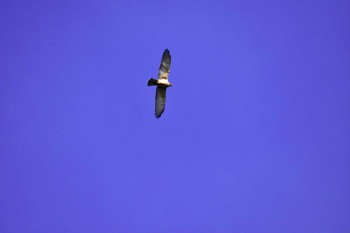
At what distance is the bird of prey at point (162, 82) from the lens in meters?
31.0

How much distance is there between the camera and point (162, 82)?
31.2 metres

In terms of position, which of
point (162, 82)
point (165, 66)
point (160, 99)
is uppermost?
point (165, 66)

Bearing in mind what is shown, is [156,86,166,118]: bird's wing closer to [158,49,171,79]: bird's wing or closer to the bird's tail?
the bird's tail

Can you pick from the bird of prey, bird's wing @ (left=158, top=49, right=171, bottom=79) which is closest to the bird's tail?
the bird of prey

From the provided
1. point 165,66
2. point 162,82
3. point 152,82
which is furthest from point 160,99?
point 165,66

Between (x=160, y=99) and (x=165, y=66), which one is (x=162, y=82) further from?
(x=160, y=99)

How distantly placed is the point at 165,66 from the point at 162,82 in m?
0.80

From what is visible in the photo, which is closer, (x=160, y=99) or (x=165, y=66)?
(x=165, y=66)

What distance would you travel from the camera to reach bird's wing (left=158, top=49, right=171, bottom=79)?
30922 mm

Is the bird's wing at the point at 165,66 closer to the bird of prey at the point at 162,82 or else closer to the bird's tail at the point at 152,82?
the bird of prey at the point at 162,82

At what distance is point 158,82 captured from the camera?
31.1 metres

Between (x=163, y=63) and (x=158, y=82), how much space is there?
0.95m

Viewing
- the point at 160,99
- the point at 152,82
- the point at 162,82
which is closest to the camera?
the point at 152,82

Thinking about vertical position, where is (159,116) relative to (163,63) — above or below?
below
